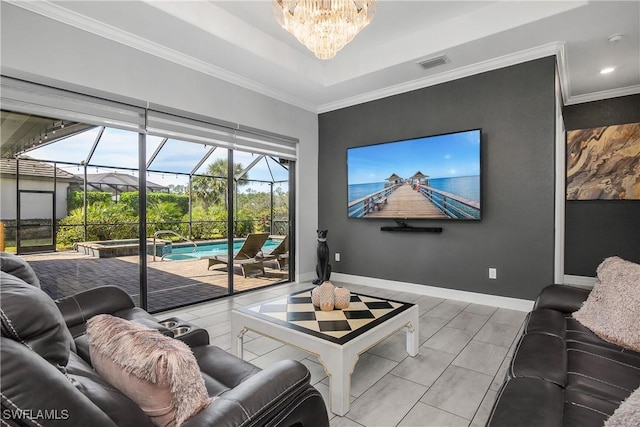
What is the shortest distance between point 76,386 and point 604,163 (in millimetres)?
5977

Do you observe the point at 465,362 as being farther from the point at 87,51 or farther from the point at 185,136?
the point at 87,51

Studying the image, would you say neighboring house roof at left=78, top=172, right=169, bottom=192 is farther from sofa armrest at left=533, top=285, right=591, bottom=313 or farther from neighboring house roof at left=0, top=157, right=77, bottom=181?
sofa armrest at left=533, top=285, right=591, bottom=313

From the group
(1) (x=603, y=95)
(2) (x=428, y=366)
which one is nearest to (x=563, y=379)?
(2) (x=428, y=366)

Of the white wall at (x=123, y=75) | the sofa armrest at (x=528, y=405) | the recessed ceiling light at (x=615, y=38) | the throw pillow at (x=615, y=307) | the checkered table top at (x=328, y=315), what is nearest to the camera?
the sofa armrest at (x=528, y=405)

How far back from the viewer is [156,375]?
0.86 meters

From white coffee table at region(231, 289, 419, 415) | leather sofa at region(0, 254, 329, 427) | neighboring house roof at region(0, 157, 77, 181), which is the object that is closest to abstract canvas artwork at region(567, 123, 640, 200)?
white coffee table at region(231, 289, 419, 415)

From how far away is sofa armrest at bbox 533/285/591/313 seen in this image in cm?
204

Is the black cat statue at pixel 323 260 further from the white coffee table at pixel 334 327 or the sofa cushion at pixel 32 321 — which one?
the sofa cushion at pixel 32 321

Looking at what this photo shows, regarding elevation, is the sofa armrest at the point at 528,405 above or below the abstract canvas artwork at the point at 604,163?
below

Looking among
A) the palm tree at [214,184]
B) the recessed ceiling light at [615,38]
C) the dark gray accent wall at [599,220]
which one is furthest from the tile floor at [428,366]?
the recessed ceiling light at [615,38]

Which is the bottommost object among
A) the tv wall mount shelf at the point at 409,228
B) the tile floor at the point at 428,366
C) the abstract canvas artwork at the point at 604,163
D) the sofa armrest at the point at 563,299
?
the tile floor at the point at 428,366

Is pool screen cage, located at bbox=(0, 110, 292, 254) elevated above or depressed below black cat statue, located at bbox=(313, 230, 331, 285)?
above

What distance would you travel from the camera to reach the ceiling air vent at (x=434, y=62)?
3609 mm

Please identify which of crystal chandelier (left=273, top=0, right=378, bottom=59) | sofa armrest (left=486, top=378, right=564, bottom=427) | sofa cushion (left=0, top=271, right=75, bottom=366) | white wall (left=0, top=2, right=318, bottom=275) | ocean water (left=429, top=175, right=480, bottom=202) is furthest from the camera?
ocean water (left=429, top=175, right=480, bottom=202)
